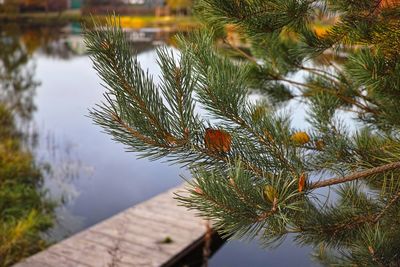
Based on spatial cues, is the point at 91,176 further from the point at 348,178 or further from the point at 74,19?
the point at 74,19

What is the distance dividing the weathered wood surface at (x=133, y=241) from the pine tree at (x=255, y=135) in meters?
2.44

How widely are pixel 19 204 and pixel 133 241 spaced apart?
2.16m

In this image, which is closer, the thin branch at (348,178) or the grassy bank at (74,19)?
the thin branch at (348,178)

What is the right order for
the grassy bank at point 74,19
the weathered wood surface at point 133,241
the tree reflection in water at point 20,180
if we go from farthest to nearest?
1. the grassy bank at point 74,19
2. the tree reflection in water at point 20,180
3. the weathered wood surface at point 133,241

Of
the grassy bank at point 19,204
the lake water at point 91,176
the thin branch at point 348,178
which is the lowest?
the lake water at point 91,176

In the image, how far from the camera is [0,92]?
1012 centimetres

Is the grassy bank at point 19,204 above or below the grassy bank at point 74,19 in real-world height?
below

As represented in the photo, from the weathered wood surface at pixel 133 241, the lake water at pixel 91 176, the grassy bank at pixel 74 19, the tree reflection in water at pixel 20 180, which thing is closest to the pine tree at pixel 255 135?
the lake water at pixel 91 176

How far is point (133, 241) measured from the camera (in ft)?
14.7

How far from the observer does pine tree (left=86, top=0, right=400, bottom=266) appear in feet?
3.37

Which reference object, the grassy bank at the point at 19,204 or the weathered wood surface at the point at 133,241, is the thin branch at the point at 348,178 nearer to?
the weathered wood surface at the point at 133,241

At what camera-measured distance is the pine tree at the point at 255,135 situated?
1027 mm

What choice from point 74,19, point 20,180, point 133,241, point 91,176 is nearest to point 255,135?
point 133,241

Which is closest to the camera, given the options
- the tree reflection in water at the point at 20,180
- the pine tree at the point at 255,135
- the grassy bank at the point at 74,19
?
the pine tree at the point at 255,135
